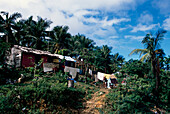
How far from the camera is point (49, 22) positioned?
82.1 feet

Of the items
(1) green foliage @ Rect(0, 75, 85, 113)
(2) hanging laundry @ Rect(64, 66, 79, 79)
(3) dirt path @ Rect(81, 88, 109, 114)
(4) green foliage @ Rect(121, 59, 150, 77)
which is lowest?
(3) dirt path @ Rect(81, 88, 109, 114)

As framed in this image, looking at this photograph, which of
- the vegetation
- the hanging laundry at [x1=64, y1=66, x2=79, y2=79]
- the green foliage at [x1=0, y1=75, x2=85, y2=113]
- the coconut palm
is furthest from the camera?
the coconut palm

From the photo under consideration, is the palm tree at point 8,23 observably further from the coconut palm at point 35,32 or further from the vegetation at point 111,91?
the vegetation at point 111,91

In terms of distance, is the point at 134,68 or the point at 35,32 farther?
the point at 35,32

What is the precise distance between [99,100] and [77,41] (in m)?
19.6

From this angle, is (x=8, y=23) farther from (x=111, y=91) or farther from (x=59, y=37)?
(x=111, y=91)

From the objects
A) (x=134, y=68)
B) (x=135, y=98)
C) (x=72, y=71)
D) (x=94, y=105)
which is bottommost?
(x=94, y=105)

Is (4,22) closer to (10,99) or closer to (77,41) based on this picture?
(77,41)

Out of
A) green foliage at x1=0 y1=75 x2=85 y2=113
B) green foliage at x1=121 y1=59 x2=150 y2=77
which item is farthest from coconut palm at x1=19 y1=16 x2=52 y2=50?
green foliage at x1=121 y1=59 x2=150 y2=77

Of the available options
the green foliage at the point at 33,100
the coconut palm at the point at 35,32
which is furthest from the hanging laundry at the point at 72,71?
the coconut palm at the point at 35,32

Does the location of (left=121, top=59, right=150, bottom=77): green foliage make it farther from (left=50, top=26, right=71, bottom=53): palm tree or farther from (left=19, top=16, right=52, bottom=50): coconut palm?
(left=19, top=16, right=52, bottom=50): coconut palm

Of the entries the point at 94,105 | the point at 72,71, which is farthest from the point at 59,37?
the point at 94,105

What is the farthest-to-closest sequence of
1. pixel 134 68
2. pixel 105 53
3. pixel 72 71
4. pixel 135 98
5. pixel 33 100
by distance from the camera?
1. pixel 105 53
2. pixel 72 71
3. pixel 134 68
4. pixel 135 98
5. pixel 33 100

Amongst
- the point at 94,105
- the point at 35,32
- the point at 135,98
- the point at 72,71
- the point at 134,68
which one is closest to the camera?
the point at 135,98
